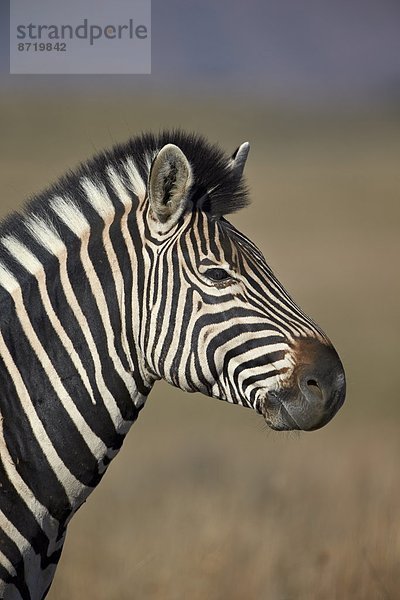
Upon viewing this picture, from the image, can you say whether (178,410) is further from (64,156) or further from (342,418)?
(64,156)

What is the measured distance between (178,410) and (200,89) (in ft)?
80.5

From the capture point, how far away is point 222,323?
4215mm

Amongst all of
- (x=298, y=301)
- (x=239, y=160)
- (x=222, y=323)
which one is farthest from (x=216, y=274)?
(x=298, y=301)

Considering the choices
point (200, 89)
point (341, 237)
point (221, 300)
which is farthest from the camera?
point (200, 89)

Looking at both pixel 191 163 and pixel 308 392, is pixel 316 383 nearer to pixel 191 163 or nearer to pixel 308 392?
pixel 308 392

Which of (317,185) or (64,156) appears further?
(317,185)

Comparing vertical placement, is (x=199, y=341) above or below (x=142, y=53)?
below

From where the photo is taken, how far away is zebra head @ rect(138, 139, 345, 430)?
4148 mm

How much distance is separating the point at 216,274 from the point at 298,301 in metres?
12.4

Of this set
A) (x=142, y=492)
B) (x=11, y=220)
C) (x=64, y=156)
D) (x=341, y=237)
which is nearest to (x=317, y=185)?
(x=341, y=237)

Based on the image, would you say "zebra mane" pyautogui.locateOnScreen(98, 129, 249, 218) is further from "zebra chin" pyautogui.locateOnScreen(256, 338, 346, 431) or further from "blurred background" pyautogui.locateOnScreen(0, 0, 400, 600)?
"blurred background" pyautogui.locateOnScreen(0, 0, 400, 600)

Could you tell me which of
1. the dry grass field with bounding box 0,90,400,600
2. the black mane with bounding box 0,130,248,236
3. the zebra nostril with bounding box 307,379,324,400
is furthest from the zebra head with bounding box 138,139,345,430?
the dry grass field with bounding box 0,90,400,600

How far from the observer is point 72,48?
23.6m

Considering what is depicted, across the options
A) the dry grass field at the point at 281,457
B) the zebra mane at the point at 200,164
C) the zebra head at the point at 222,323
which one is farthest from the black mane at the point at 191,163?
the dry grass field at the point at 281,457
